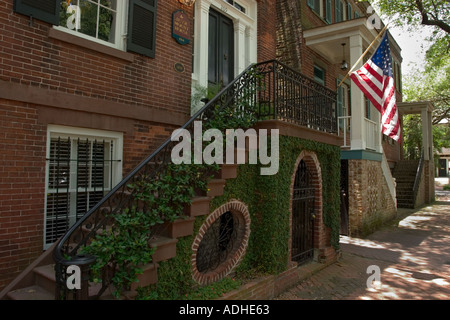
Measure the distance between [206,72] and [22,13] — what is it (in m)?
3.30

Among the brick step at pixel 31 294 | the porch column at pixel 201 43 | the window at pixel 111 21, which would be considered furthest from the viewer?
the porch column at pixel 201 43

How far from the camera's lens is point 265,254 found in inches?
186

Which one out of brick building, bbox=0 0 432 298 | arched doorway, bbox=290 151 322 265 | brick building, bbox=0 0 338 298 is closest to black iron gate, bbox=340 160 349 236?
brick building, bbox=0 0 432 298

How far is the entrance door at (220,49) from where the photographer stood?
6.66 meters

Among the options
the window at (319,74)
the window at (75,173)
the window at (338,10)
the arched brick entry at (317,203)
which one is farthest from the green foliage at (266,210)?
the window at (338,10)

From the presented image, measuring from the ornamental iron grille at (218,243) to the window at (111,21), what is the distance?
299 centimetres

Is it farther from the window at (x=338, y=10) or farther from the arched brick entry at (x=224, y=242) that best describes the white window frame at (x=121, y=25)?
the window at (x=338, y=10)

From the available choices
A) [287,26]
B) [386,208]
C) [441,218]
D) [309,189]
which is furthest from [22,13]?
[441,218]

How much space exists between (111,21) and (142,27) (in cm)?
47

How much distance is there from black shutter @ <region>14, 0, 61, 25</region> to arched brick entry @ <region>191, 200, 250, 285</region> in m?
3.27

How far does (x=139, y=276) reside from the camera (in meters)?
3.05

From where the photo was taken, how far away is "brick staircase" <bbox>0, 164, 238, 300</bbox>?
3.09 m

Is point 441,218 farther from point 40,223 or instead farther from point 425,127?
point 40,223

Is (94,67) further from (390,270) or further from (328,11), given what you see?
(328,11)
